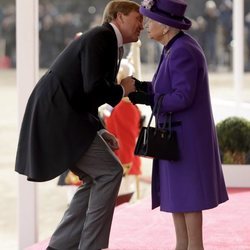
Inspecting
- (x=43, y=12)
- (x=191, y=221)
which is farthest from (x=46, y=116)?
(x=43, y=12)

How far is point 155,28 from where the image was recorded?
420 cm

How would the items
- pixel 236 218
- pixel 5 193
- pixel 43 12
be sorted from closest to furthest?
pixel 236 218 < pixel 5 193 < pixel 43 12

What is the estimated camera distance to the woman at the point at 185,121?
13.4 feet

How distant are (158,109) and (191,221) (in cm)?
56

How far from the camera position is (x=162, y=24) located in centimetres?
417

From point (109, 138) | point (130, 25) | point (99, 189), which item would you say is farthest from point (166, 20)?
point (99, 189)

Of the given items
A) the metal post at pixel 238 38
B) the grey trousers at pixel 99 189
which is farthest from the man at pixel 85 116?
the metal post at pixel 238 38

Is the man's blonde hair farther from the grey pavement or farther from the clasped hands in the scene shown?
the grey pavement

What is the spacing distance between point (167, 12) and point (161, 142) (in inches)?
24.2

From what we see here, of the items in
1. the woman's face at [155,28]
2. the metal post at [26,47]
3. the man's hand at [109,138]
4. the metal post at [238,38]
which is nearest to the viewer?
the woman's face at [155,28]

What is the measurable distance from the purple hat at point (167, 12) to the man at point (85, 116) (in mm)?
145

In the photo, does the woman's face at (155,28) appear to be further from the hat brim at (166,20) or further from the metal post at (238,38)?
the metal post at (238,38)

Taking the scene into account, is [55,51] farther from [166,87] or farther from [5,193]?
[166,87]

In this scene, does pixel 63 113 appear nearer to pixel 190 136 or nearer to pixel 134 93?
pixel 134 93
